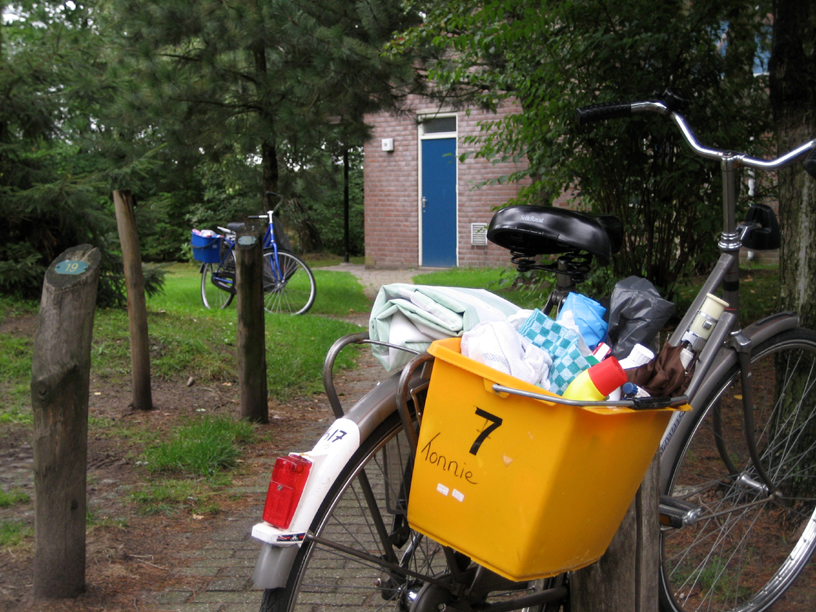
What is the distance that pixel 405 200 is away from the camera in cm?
1641

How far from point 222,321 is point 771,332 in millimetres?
5948

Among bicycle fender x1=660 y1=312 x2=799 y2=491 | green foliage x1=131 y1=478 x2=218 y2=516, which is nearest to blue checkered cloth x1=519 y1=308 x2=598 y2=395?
bicycle fender x1=660 y1=312 x2=799 y2=491

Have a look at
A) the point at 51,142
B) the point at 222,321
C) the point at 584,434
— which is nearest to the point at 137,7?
the point at 51,142

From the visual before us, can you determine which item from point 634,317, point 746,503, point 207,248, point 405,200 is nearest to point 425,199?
point 405,200

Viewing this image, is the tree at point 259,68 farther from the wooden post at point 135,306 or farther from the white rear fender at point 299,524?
the white rear fender at point 299,524

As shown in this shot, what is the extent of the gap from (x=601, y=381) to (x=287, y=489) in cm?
69

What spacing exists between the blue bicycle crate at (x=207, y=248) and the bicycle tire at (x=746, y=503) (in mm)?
8030

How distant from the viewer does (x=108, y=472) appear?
12.4 ft

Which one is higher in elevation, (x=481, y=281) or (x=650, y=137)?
(x=650, y=137)

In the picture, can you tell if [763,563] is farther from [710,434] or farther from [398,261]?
[398,261]

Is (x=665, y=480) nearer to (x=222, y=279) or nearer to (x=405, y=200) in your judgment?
(x=222, y=279)

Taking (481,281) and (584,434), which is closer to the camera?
(584,434)

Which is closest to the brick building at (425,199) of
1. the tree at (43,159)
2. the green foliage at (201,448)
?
the tree at (43,159)

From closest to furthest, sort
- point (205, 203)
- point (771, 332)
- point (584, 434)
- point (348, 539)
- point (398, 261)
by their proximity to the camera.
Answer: point (584, 434)
point (348, 539)
point (771, 332)
point (398, 261)
point (205, 203)
